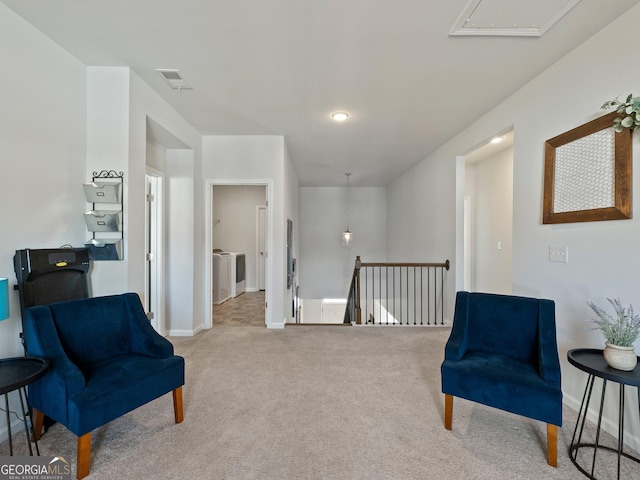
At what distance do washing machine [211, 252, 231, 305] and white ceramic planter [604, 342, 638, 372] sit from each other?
5.65 metres

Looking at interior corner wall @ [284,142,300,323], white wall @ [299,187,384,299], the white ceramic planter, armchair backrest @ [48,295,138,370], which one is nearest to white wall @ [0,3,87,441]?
armchair backrest @ [48,295,138,370]

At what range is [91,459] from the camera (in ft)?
5.88

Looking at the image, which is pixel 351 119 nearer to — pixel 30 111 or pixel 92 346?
pixel 30 111

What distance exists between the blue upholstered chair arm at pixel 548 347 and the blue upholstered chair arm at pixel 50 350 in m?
2.59

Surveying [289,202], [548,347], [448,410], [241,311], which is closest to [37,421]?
[448,410]

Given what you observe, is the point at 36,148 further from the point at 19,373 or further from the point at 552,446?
the point at 552,446

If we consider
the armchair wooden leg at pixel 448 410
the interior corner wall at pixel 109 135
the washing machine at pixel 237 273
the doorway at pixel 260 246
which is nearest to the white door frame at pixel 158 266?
the interior corner wall at pixel 109 135

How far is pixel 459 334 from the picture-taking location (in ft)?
7.45

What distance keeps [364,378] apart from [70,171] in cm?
296

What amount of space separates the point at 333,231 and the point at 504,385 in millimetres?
6724

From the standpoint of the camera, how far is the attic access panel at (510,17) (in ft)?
6.14

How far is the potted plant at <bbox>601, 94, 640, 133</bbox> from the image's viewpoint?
182cm

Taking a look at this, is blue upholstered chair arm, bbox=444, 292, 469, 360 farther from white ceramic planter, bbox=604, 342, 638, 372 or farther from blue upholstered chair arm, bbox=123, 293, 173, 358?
blue upholstered chair arm, bbox=123, 293, 173, 358

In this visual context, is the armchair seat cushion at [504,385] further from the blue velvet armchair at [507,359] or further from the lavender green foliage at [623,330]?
the lavender green foliage at [623,330]
